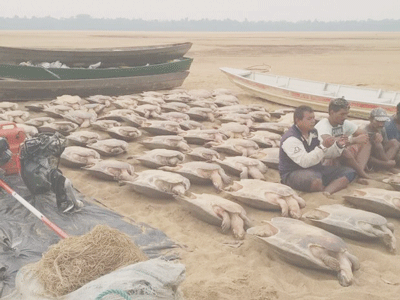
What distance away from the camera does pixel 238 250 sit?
3814 millimetres

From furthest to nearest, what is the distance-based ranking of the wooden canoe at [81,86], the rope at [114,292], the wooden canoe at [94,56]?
the wooden canoe at [94,56], the wooden canoe at [81,86], the rope at [114,292]

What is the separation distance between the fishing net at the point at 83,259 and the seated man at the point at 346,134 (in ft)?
10.2

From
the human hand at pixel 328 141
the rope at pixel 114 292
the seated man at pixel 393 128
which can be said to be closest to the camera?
the rope at pixel 114 292

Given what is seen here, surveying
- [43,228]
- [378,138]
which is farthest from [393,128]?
[43,228]

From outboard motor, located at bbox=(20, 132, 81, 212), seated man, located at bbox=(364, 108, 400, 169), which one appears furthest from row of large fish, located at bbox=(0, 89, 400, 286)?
seated man, located at bbox=(364, 108, 400, 169)

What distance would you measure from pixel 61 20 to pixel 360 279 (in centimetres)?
18287

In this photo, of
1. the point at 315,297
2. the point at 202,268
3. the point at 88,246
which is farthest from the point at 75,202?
the point at 315,297

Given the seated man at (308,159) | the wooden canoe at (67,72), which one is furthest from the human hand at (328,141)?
the wooden canoe at (67,72)

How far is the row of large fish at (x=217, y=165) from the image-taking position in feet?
11.8

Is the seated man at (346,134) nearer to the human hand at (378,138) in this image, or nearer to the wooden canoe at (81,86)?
the human hand at (378,138)

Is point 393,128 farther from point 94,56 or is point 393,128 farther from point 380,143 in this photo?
point 94,56

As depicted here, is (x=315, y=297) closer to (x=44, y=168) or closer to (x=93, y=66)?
(x=44, y=168)

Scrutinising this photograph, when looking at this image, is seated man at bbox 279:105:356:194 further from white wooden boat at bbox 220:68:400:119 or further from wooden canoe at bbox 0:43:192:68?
wooden canoe at bbox 0:43:192:68

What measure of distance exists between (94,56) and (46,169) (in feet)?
26.2
